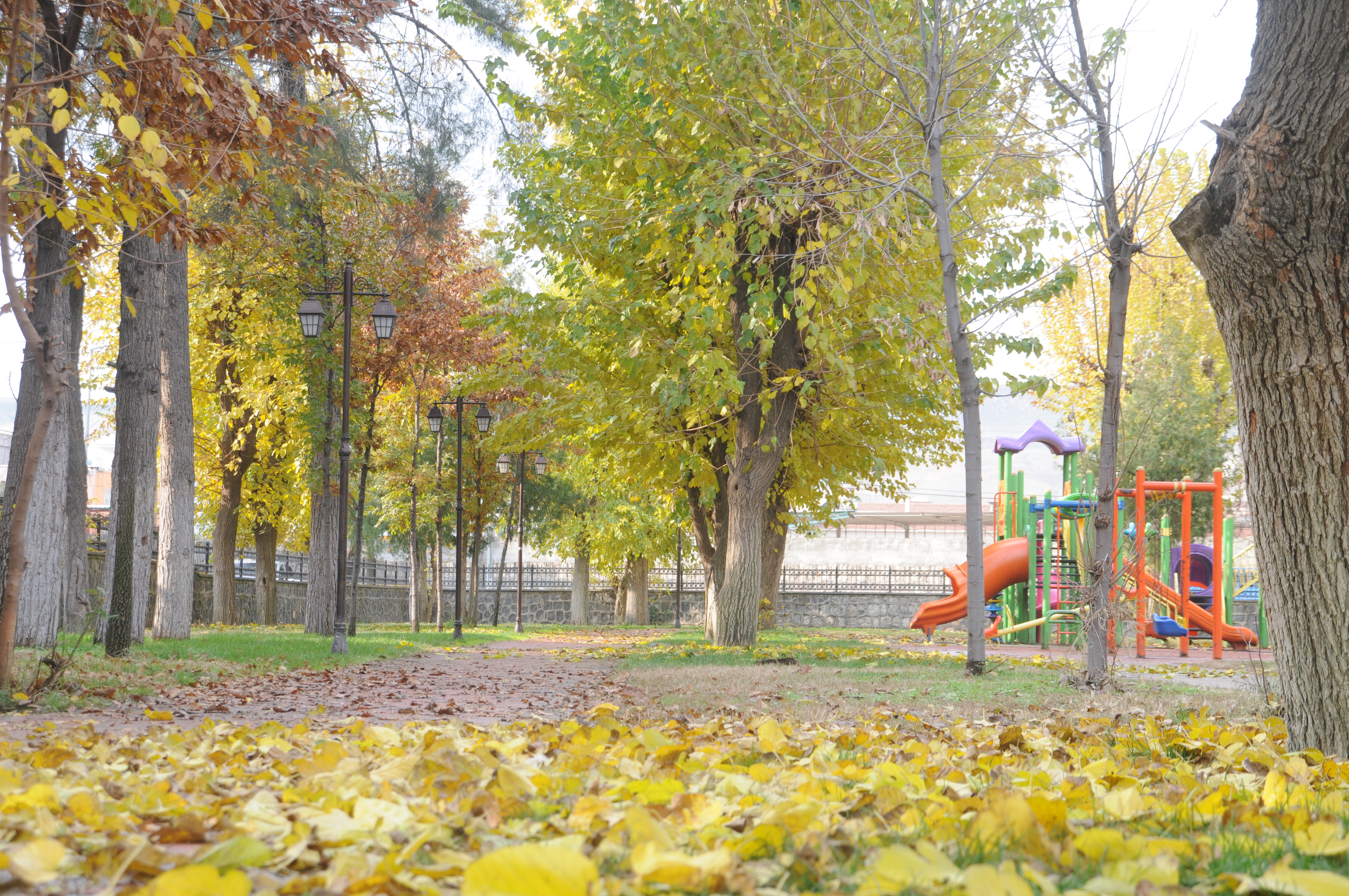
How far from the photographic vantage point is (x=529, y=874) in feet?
4.55

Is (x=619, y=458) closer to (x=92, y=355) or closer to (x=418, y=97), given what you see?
(x=418, y=97)

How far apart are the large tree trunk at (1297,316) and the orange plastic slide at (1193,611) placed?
42.8 feet

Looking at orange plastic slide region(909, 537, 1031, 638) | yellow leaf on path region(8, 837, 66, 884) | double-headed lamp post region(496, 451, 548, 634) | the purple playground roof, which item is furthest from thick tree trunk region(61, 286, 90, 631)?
the purple playground roof

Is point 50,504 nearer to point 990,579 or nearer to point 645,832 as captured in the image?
point 645,832

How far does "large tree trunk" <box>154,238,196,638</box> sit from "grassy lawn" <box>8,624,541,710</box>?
49 centimetres

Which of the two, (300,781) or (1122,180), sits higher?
(1122,180)

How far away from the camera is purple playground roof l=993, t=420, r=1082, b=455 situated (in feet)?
61.2

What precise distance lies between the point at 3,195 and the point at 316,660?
6.41m

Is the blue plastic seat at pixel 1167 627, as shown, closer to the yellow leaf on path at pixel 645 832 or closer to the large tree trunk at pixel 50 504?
the large tree trunk at pixel 50 504

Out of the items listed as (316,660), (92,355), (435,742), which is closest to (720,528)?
(316,660)

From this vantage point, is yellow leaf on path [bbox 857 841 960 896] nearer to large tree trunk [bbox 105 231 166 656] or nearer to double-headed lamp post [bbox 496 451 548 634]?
large tree trunk [bbox 105 231 166 656]

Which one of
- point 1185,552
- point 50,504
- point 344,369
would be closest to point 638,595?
point 1185,552

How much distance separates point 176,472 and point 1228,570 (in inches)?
659

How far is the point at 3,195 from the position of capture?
484 cm
